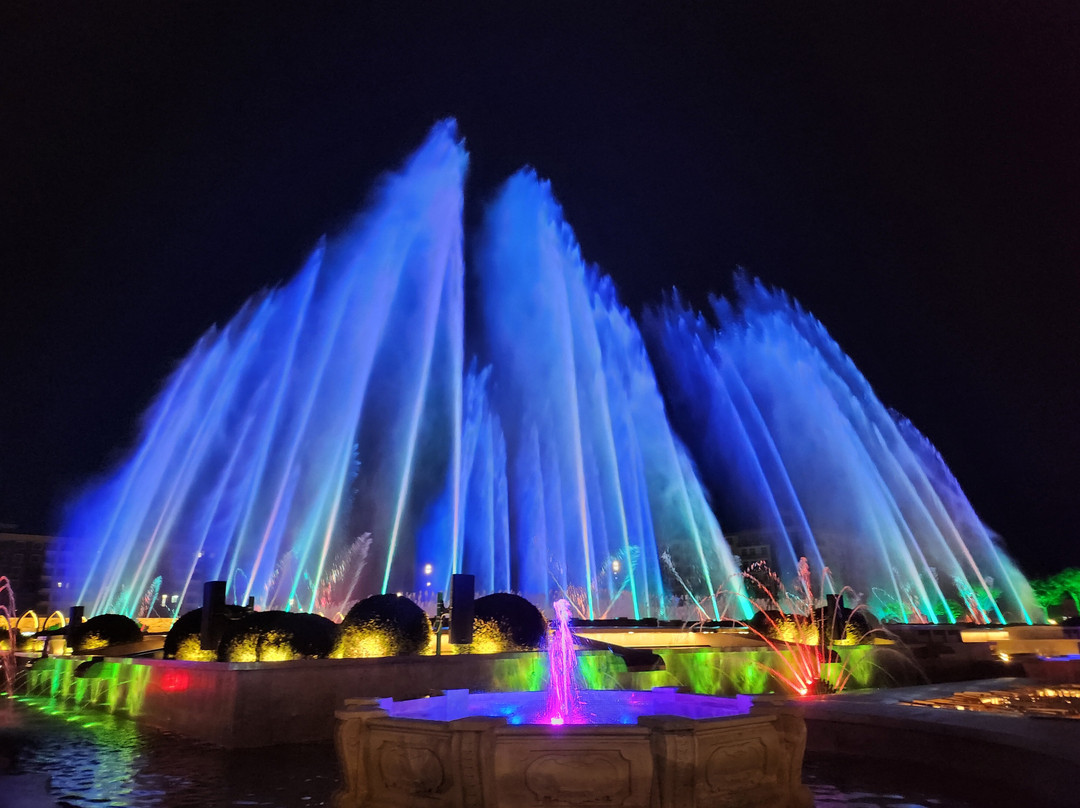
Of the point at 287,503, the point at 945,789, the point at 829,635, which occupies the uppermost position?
the point at 287,503

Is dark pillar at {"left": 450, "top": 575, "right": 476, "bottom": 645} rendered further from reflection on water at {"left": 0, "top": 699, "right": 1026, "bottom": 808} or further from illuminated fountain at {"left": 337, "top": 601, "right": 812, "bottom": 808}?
illuminated fountain at {"left": 337, "top": 601, "right": 812, "bottom": 808}

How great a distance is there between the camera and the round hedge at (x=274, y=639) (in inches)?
496

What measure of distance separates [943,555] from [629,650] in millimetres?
35275

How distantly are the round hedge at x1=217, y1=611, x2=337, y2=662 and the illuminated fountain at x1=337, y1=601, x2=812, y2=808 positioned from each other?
20.2ft

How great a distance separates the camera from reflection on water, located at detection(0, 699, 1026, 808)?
7.19 m

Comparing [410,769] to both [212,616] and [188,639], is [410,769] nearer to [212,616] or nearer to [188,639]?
[212,616]

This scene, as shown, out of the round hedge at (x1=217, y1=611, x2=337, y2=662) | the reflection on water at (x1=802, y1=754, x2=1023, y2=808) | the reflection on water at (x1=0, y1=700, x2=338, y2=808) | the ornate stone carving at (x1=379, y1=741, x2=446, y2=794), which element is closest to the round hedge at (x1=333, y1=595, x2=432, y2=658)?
the round hedge at (x1=217, y1=611, x2=337, y2=662)

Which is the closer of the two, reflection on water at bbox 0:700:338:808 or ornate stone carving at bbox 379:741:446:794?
ornate stone carving at bbox 379:741:446:794

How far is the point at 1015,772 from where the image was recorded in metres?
7.75

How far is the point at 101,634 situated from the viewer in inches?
803

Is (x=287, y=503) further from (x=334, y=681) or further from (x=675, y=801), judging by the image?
(x=675, y=801)

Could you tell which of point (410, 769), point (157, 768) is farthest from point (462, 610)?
point (410, 769)

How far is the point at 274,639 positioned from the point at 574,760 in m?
8.38

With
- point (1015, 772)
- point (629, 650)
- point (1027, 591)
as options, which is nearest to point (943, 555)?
point (1027, 591)
